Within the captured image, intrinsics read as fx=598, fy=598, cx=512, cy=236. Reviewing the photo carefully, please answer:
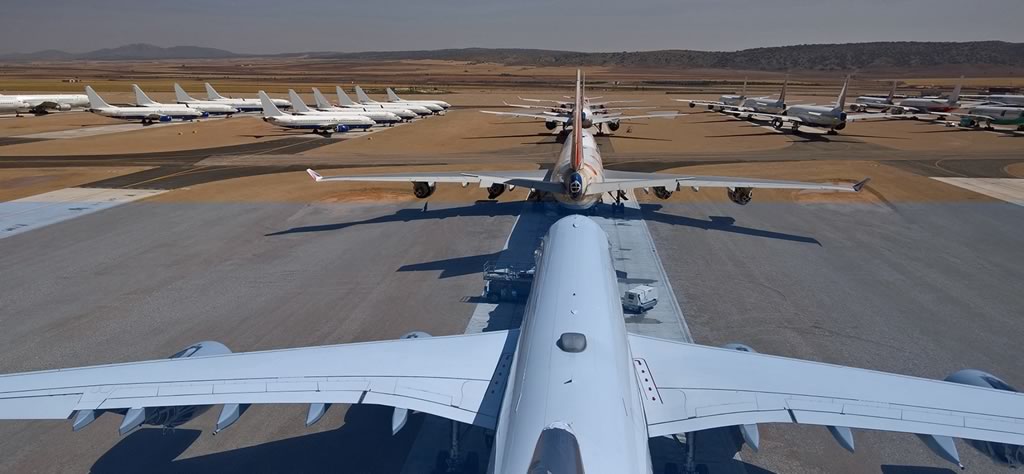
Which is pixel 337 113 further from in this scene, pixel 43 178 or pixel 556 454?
pixel 556 454

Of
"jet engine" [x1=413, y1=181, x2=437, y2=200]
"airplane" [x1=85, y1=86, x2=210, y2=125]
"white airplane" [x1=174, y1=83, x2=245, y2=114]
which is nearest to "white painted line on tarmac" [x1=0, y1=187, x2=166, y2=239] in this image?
"jet engine" [x1=413, y1=181, x2=437, y2=200]

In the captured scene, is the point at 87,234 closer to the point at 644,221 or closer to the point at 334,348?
the point at 334,348

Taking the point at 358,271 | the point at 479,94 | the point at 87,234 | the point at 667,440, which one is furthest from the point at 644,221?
the point at 479,94

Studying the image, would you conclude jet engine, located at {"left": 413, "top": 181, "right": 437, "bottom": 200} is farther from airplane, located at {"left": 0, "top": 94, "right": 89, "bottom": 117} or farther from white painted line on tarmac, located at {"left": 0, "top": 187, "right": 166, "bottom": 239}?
airplane, located at {"left": 0, "top": 94, "right": 89, "bottom": 117}

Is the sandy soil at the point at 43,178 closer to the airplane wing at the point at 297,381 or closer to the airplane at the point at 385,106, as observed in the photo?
the airplane wing at the point at 297,381

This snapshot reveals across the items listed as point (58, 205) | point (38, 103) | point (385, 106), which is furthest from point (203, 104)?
point (58, 205)

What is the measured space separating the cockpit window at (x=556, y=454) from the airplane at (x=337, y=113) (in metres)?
85.9

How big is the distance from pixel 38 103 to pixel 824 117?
138m

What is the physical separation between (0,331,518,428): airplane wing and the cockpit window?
3.10 meters

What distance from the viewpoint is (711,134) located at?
88.6 metres

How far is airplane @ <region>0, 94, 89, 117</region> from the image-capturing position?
111938mm

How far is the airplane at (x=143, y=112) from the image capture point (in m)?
98.2

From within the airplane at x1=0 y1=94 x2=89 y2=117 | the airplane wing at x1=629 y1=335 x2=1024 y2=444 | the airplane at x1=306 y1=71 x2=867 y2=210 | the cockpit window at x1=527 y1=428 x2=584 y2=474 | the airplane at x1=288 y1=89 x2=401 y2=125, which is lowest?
the cockpit window at x1=527 y1=428 x2=584 y2=474

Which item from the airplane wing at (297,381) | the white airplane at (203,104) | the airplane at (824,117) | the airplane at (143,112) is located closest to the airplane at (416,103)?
the white airplane at (203,104)
